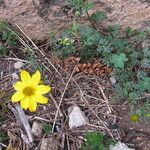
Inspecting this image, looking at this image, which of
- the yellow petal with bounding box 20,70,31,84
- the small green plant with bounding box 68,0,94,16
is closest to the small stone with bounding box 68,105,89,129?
the yellow petal with bounding box 20,70,31,84

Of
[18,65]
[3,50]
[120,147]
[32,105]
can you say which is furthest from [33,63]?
[120,147]

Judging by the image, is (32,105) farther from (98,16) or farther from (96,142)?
(98,16)

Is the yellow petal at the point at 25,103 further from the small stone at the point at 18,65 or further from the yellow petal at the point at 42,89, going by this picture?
the small stone at the point at 18,65

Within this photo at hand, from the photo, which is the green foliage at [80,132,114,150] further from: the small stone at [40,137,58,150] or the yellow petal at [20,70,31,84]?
the yellow petal at [20,70,31,84]

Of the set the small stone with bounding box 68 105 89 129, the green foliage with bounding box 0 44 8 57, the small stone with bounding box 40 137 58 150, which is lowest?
the small stone with bounding box 40 137 58 150

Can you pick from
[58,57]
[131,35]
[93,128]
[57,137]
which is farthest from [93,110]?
[131,35]

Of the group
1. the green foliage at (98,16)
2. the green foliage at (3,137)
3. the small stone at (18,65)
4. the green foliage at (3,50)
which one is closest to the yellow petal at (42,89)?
the green foliage at (3,137)
